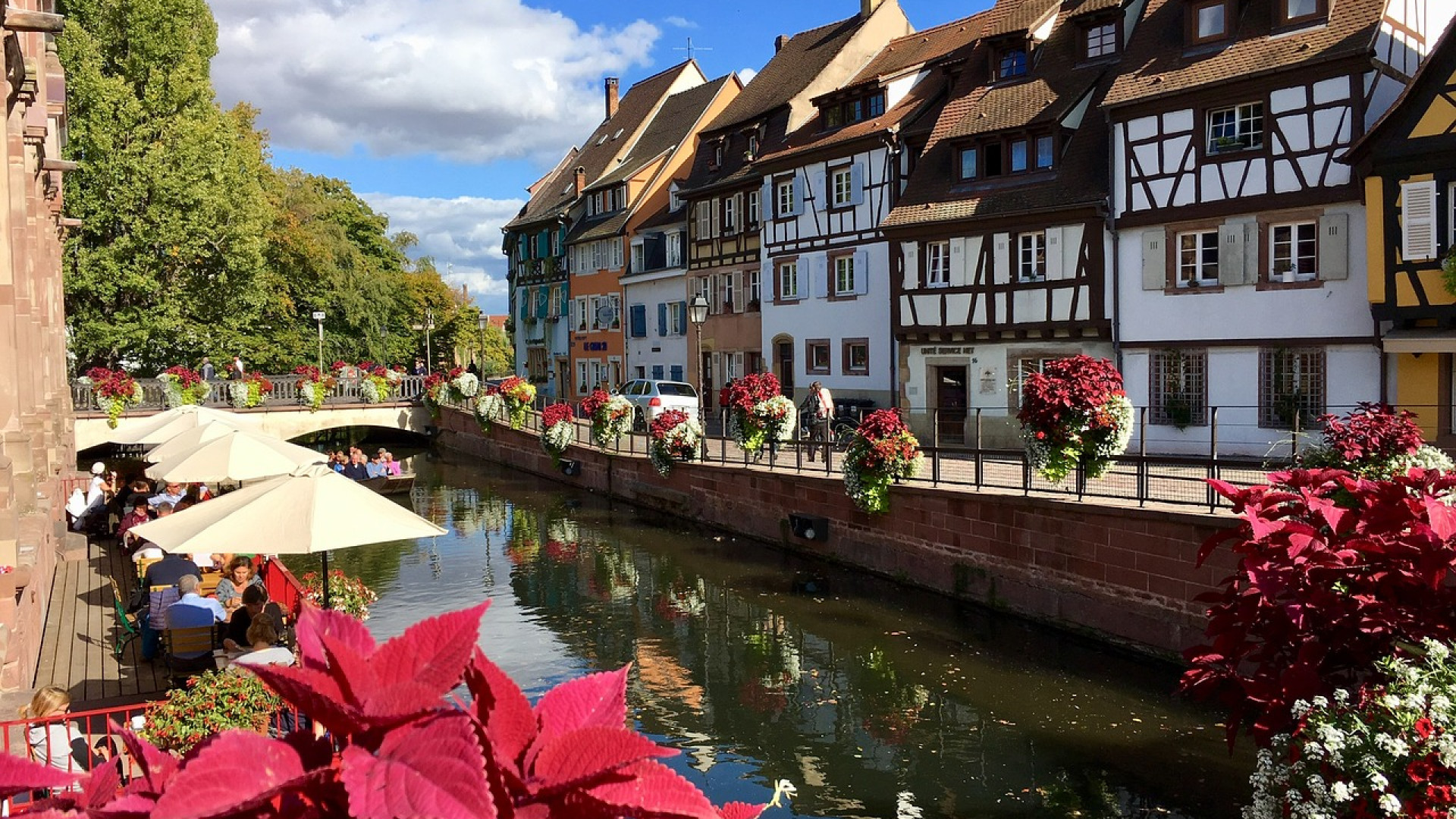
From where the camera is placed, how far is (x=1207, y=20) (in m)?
22.0

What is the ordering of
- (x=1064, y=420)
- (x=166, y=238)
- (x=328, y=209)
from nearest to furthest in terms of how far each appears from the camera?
(x=1064, y=420)
(x=166, y=238)
(x=328, y=209)

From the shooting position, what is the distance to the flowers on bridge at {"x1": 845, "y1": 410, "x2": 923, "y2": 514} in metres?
18.1

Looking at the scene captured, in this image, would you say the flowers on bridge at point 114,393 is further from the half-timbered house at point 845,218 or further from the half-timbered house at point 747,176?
the half-timbered house at point 845,218

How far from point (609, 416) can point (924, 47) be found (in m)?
13.6

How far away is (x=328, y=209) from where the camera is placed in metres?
52.0

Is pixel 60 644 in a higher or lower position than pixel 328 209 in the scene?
lower

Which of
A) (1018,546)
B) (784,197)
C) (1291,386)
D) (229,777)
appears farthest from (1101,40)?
(229,777)

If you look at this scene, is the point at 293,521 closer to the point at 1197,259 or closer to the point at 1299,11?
the point at 1197,259

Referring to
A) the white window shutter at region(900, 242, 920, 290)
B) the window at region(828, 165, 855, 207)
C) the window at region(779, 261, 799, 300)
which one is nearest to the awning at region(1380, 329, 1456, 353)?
the white window shutter at region(900, 242, 920, 290)

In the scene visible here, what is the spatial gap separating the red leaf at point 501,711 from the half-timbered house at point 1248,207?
63.4 ft

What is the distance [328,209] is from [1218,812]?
161ft

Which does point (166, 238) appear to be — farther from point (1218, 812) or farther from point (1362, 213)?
point (1218, 812)

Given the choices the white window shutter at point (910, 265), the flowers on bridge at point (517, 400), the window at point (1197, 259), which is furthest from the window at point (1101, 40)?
the flowers on bridge at point (517, 400)

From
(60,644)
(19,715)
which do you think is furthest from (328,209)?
(19,715)
